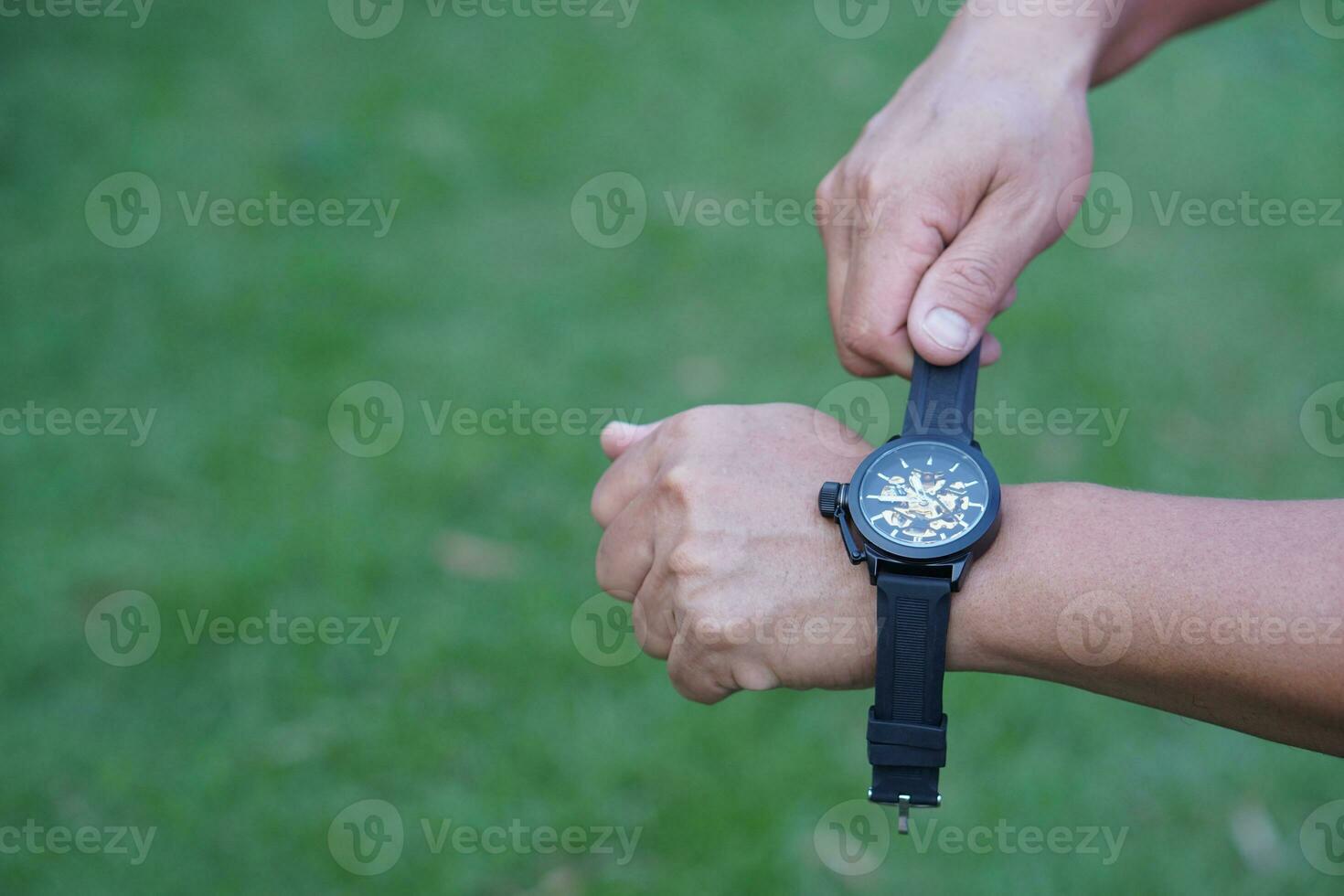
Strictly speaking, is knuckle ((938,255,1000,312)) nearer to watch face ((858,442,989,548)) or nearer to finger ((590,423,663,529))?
watch face ((858,442,989,548))

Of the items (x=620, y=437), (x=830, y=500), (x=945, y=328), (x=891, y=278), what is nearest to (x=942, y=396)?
(x=945, y=328)

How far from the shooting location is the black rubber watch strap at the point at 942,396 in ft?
6.42

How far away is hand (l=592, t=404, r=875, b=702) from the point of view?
5.93 feet

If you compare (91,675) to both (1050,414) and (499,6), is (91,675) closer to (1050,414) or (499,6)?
(1050,414)

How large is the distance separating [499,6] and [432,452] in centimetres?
310

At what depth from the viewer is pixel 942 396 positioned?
1.99m

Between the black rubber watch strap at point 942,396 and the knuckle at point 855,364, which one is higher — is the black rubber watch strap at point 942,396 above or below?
below

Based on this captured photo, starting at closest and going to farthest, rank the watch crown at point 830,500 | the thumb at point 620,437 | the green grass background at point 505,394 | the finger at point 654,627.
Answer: the watch crown at point 830,500 → the finger at point 654,627 → the thumb at point 620,437 → the green grass background at point 505,394

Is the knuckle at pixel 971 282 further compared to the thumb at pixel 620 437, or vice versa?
the thumb at pixel 620 437

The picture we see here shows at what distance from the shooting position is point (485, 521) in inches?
147

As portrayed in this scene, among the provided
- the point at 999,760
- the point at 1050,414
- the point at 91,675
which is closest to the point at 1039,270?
the point at 1050,414

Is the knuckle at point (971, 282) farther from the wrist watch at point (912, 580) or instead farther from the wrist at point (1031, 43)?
the wrist at point (1031, 43)

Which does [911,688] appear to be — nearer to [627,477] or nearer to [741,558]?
[741,558]

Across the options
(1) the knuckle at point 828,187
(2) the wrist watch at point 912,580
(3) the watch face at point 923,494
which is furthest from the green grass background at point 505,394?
(1) the knuckle at point 828,187
